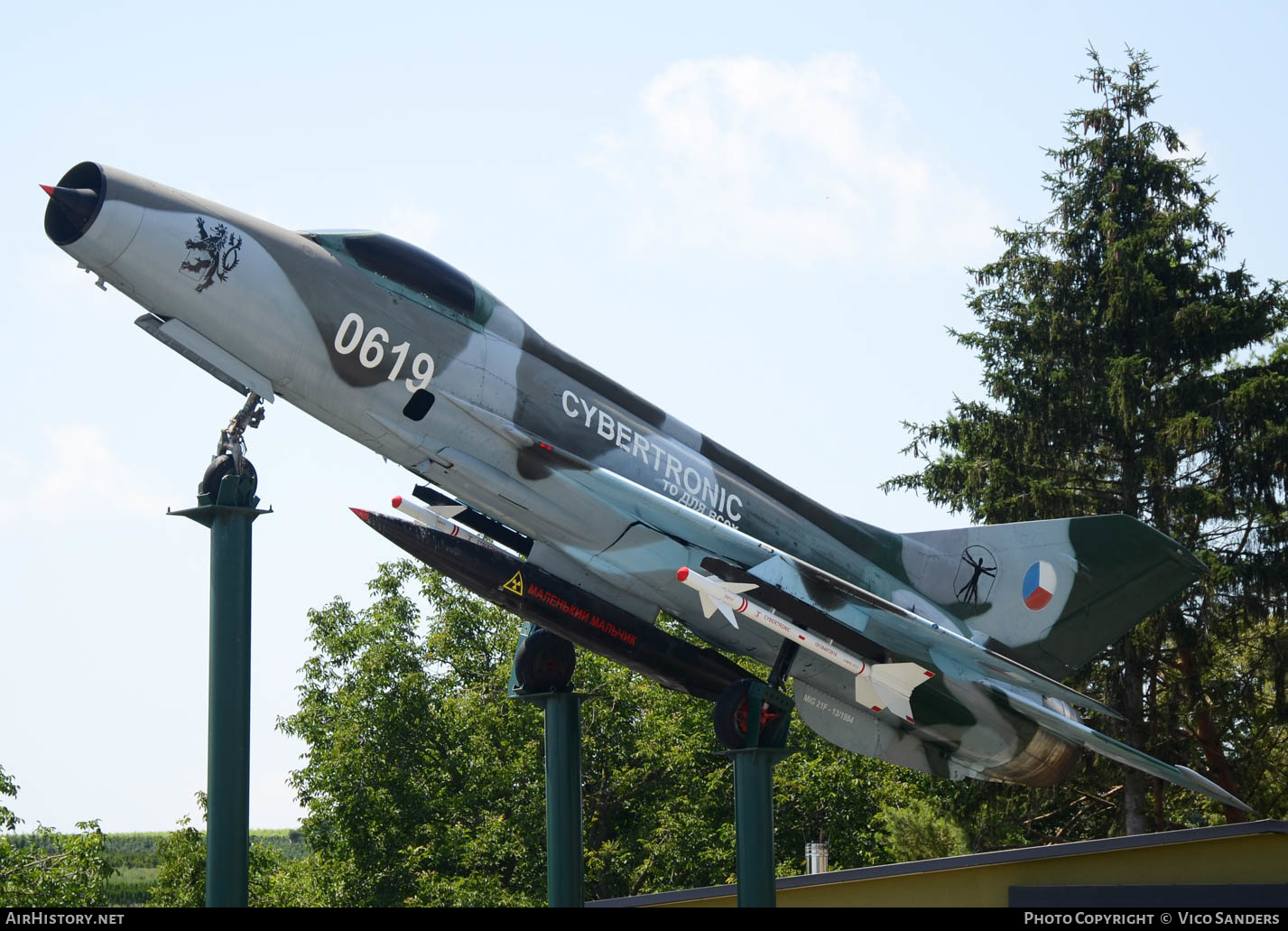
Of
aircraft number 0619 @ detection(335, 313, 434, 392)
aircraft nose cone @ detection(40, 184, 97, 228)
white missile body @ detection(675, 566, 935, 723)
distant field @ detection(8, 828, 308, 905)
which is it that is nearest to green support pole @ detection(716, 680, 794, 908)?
white missile body @ detection(675, 566, 935, 723)

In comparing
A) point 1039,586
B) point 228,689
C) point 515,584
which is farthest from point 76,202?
point 1039,586

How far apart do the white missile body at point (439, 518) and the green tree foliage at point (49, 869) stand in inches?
529

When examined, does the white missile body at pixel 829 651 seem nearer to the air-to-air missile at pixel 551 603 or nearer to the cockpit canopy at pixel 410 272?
the air-to-air missile at pixel 551 603

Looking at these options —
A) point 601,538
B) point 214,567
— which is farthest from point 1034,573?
point 214,567

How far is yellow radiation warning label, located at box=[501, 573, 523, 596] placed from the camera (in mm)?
12594

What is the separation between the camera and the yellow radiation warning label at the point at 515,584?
41.3ft

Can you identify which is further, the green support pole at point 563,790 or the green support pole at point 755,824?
the green support pole at point 563,790

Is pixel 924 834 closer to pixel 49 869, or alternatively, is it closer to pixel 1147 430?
pixel 1147 430

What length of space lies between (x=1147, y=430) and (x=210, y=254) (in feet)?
61.9

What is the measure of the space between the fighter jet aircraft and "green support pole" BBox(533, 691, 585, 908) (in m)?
0.53

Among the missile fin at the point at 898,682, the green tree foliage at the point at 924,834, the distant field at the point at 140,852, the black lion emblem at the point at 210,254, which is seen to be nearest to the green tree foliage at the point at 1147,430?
the green tree foliage at the point at 924,834

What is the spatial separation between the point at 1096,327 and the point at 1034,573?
11869 millimetres

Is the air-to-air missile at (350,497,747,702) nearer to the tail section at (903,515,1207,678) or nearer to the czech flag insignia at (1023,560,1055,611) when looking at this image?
the tail section at (903,515,1207,678)

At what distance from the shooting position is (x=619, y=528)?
12719mm
